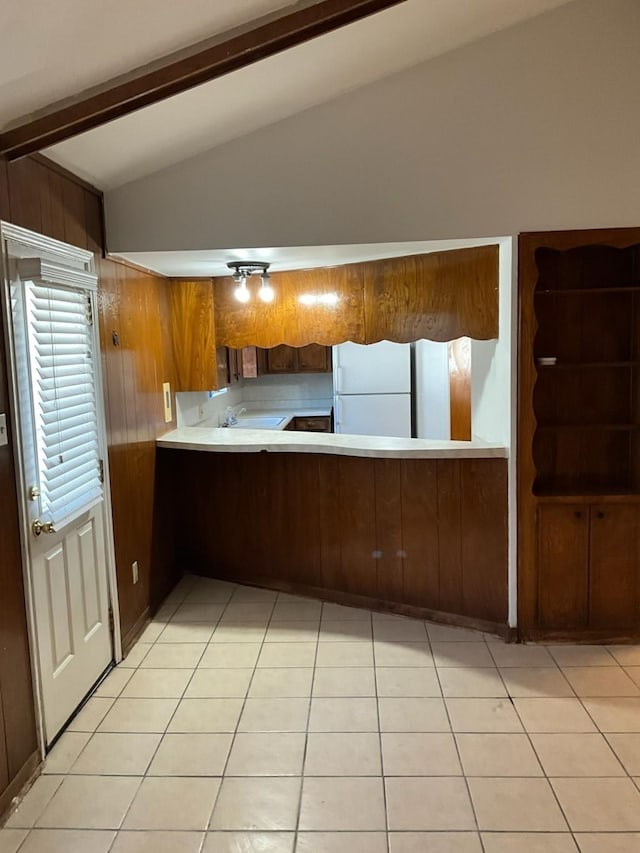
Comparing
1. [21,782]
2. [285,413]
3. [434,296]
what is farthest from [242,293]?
[21,782]

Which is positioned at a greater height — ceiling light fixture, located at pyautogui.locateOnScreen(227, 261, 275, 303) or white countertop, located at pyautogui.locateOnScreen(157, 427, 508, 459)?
ceiling light fixture, located at pyautogui.locateOnScreen(227, 261, 275, 303)

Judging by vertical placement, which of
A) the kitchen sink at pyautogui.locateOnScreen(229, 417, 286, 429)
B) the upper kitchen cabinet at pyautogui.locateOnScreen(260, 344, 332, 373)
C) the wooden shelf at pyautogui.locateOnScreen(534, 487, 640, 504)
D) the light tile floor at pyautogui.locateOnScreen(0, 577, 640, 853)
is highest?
the upper kitchen cabinet at pyautogui.locateOnScreen(260, 344, 332, 373)

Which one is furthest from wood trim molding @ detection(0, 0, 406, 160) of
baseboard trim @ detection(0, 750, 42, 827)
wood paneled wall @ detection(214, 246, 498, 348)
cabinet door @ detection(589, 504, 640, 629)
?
cabinet door @ detection(589, 504, 640, 629)

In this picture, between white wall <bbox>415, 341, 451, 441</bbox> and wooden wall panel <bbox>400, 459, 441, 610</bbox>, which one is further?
white wall <bbox>415, 341, 451, 441</bbox>

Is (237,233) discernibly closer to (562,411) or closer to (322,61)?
(322,61)

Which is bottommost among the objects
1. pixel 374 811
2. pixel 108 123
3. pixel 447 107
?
pixel 374 811

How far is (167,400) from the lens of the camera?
3.89 metres

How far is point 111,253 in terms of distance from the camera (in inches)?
118

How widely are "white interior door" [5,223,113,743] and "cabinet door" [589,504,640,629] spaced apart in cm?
238

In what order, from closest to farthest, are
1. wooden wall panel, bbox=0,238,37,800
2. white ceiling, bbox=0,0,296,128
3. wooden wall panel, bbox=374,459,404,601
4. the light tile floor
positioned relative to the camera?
white ceiling, bbox=0,0,296,128
the light tile floor
wooden wall panel, bbox=0,238,37,800
wooden wall panel, bbox=374,459,404,601

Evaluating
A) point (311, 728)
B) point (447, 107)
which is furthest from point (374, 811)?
point (447, 107)

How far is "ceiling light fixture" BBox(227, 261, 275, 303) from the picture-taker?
3.46 metres

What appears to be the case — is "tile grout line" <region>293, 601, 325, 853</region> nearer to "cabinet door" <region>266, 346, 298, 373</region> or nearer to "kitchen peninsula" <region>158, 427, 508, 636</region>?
"kitchen peninsula" <region>158, 427, 508, 636</region>

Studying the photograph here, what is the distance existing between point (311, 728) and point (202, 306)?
2.61 m
